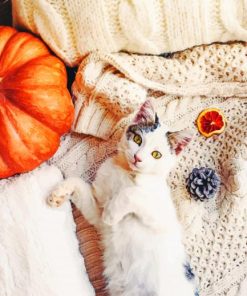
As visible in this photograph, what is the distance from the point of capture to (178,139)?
121 cm

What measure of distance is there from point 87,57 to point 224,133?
17.9 inches

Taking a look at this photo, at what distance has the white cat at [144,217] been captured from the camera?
3.92 ft

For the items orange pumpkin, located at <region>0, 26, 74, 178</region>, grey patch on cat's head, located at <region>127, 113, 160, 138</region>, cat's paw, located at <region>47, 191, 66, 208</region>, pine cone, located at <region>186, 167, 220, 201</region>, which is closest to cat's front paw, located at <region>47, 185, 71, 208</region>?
cat's paw, located at <region>47, 191, 66, 208</region>

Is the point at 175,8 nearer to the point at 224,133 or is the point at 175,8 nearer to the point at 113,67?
the point at 113,67

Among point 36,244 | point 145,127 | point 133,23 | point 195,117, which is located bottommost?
point 36,244

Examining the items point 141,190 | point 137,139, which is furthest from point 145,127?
point 141,190

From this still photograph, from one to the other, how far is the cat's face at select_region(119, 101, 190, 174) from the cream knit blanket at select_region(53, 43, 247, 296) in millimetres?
142

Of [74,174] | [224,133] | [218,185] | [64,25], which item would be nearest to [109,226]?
[74,174]

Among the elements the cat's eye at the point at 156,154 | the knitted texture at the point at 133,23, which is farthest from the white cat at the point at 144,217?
the knitted texture at the point at 133,23

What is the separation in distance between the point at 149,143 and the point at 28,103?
35 cm

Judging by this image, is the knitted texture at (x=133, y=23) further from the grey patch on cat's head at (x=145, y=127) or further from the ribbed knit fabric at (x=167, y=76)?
the grey patch on cat's head at (x=145, y=127)

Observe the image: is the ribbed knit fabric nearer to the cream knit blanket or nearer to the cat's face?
the cream knit blanket

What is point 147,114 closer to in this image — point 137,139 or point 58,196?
point 137,139

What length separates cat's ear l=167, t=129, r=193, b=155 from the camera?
1.19m
